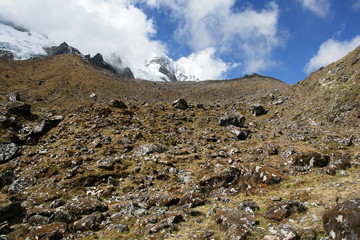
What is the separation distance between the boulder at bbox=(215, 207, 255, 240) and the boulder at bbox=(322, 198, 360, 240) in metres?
3.34

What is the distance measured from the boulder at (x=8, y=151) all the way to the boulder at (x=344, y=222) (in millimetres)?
35306

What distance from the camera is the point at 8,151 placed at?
3050cm

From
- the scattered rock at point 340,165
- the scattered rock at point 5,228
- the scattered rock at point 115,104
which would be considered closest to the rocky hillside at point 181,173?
the scattered rock at point 5,228

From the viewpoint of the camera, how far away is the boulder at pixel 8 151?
29547 millimetres

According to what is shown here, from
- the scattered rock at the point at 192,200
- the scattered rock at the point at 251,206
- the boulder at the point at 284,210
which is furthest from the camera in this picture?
the scattered rock at the point at 192,200

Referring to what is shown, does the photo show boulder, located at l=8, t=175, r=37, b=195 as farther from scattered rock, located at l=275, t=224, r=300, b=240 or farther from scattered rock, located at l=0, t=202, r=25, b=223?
scattered rock, located at l=275, t=224, r=300, b=240

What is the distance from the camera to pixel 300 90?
6869cm

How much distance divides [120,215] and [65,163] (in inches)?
555

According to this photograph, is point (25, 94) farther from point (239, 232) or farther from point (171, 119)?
point (239, 232)

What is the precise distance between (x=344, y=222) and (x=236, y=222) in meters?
4.80

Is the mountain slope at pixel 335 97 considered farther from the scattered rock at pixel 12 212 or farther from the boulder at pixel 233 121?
the scattered rock at pixel 12 212

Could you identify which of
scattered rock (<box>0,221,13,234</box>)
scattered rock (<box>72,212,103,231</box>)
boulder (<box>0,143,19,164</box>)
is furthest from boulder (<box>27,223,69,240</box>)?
boulder (<box>0,143,19,164</box>)

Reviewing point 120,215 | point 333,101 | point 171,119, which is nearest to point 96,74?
point 171,119

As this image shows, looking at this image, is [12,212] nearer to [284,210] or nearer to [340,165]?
[284,210]
